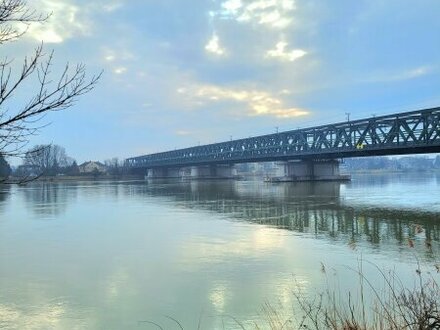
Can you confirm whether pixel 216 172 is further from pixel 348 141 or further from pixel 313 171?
pixel 348 141

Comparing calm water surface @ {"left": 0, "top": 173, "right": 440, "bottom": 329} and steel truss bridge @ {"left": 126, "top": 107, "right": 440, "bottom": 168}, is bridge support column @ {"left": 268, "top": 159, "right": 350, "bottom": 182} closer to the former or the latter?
steel truss bridge @ {"left": 126, "top": 107, "right": 440, "bottom": 168}

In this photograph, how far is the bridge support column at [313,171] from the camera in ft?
421

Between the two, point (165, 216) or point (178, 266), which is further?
point (165, 216)

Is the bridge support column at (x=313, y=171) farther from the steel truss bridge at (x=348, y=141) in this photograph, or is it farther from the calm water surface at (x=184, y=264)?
the calm water surface at (x=184, y=264)

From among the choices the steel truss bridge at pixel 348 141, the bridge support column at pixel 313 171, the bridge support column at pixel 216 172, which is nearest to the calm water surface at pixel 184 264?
the steel truss bridge at pixel 348 141

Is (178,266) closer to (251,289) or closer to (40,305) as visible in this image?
(251,289)

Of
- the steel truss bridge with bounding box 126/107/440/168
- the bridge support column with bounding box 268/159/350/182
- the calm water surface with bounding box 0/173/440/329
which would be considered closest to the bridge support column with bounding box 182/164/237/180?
the steel truss bridge with bounding box 126/107/440/168

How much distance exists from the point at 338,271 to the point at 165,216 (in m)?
22.7

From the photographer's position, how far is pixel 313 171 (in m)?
130

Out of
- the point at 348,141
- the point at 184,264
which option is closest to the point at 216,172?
the point at 348,141

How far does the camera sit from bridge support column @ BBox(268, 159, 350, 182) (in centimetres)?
12825

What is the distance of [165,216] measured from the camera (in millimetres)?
37406

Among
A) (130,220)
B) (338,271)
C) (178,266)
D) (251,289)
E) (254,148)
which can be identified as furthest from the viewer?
(254,148)

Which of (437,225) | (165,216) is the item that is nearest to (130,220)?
(165,216)
